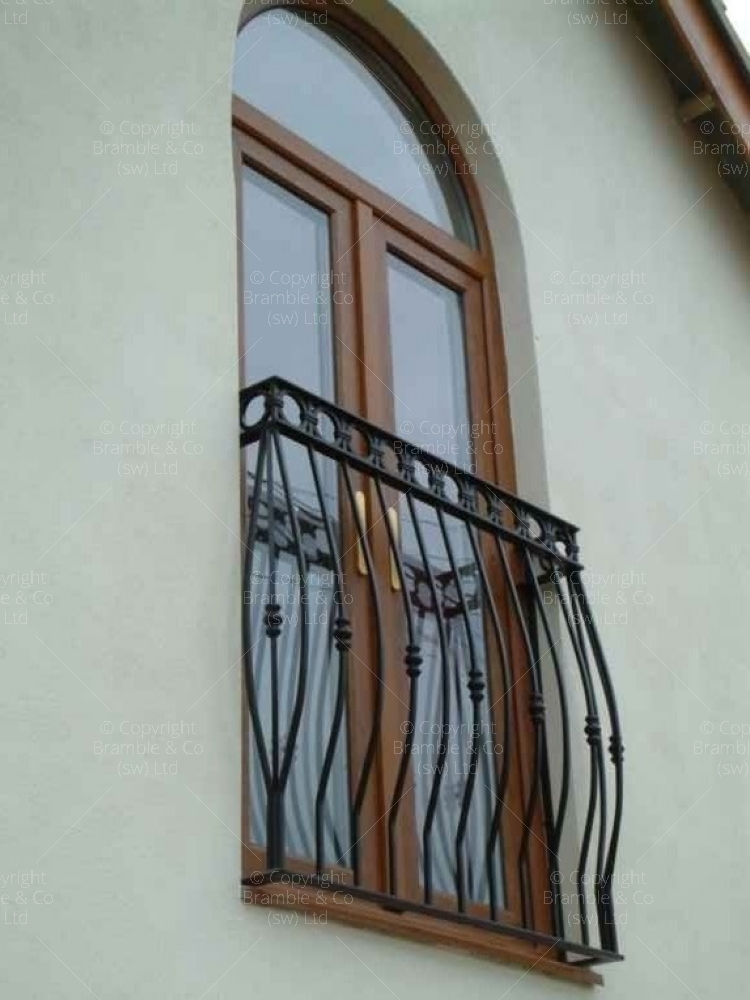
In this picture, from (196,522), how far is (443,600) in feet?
4.17

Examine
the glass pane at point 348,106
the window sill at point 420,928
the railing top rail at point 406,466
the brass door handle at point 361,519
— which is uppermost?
the glass pane at point 348,106

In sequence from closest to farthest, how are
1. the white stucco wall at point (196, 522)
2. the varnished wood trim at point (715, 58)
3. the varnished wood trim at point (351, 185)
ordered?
1. the white stucco wall at point (196, 522)
2. the varnished wood trim at point (351, 185)
3. the varnished wood trim at point (715, 58)

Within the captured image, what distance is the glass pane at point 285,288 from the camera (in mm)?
5414

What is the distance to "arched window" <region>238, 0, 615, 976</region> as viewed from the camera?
4.79m

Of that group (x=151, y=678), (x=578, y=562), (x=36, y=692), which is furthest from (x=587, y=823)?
(x=36, y=692)

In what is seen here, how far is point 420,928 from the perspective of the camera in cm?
475

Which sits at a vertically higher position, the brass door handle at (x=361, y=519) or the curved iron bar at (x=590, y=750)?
the brass door handle at (x=361, y=519)

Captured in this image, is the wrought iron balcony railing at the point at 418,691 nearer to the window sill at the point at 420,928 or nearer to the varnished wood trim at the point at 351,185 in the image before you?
the window sill at the point at 420,928

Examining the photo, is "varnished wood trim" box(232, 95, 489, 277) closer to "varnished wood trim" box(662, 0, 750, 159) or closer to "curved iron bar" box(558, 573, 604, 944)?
"curved iron bar" box(558, 573, 604, 944)

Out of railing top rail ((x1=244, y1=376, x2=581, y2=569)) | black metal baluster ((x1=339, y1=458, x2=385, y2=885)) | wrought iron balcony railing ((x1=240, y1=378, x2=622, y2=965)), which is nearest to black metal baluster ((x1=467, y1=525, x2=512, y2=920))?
wrought iron balcony railing ((x1=240, y1=378, x2=622, y2=965))

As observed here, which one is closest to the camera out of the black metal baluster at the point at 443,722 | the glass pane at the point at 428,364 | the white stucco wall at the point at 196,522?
the white stucco wall at the point at 196,522

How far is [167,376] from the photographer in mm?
4668

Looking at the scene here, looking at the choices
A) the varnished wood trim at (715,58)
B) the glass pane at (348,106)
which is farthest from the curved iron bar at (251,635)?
the varnished wood trim at (715,58)

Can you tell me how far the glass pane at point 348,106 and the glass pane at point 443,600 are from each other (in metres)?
0.38
